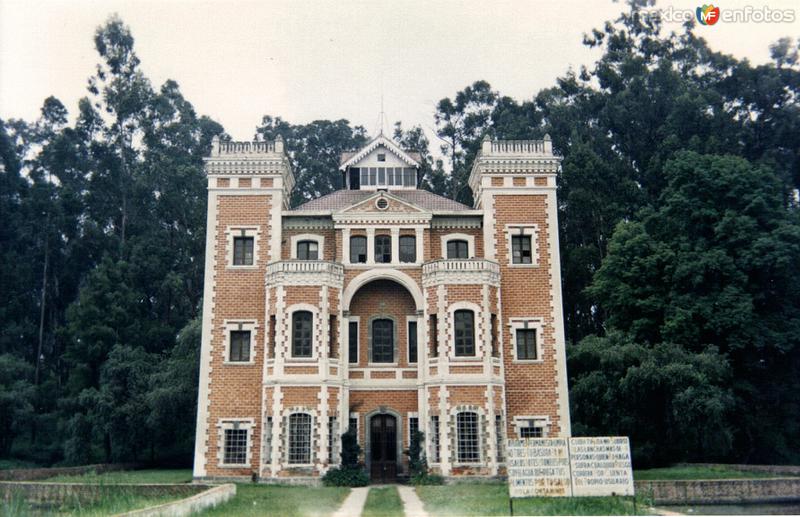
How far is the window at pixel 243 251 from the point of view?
31.2 meters

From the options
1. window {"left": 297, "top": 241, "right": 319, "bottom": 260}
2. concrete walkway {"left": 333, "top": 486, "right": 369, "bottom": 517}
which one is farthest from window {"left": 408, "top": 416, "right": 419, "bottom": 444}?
window {"left": 297, "top": 241, "right": 319, "bottom": 260}

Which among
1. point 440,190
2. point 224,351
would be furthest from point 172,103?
point 224,351

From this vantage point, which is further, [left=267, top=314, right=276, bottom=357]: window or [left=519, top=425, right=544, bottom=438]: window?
[left=519, top=425, right=544, bottom=438]: window

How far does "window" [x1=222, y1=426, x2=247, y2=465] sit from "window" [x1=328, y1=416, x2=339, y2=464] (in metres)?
3.59

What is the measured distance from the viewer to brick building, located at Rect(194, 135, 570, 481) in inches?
1118

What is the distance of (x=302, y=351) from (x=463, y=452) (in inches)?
292

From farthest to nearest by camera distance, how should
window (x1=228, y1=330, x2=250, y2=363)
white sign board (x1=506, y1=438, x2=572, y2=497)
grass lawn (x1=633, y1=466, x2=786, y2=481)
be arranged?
window (x1=228, y1=330, x2=250, y2=363), grass lawn (x1=633, y1=466, x2=786, y2=481), white sign board (x1=506, y1=438, x2=572, y2=497)

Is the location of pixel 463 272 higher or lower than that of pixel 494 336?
higher

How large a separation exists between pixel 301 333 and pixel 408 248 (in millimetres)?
6007

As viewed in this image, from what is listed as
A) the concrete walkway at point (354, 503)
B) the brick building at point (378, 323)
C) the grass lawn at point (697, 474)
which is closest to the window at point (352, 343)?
the brick building at point (378, 323)

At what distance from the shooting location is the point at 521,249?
103 feet

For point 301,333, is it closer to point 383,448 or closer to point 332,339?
point 332,339

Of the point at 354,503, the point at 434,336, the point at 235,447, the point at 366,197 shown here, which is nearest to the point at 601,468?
the point at 354,503

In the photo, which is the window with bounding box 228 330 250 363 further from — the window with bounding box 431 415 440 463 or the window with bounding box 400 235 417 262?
the window with bounding box 431 415 440 463
